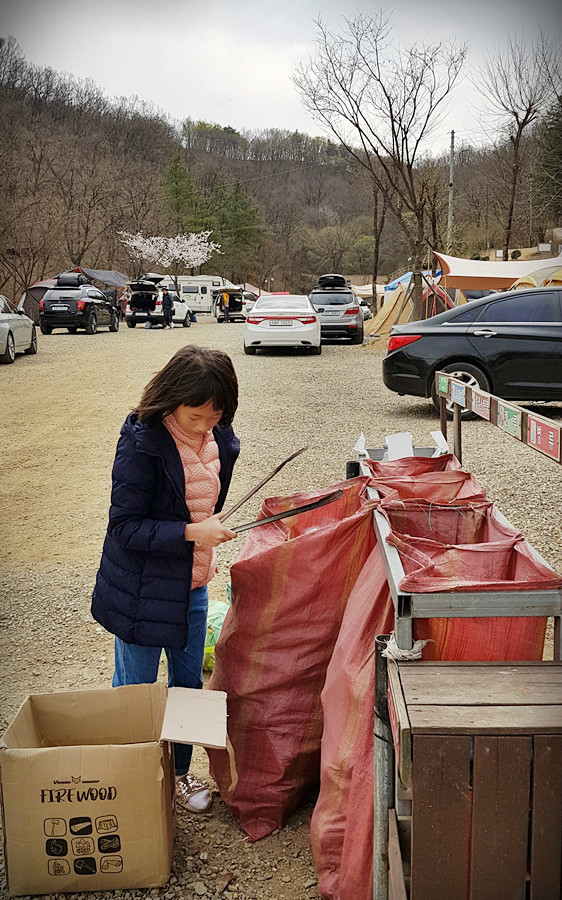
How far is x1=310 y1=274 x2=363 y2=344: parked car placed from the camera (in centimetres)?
2170

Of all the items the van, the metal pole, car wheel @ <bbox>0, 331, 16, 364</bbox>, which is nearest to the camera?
the metal pole

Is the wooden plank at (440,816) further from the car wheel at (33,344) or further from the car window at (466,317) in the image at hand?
the car wheel at (33,344)

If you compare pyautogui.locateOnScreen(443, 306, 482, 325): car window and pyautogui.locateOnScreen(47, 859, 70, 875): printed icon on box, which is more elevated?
pyautogui.locateOnScreen(443, 306, 482, 325): car window

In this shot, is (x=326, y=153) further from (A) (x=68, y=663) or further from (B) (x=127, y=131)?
(A) (x=68, y=663)

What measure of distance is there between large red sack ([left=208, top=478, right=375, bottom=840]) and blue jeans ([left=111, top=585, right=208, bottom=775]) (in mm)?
124

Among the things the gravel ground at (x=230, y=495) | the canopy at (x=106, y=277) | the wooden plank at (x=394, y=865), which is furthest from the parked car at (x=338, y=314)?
the canopy at (x=106, y=277)

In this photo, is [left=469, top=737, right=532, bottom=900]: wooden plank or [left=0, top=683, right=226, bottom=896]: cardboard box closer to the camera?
[left=469, top=737, right=532, bottom=900]: wooden plank

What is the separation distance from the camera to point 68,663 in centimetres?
386

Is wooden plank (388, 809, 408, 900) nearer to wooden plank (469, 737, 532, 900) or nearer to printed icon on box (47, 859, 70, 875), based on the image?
wooden plank (469, 737, 532, 900)

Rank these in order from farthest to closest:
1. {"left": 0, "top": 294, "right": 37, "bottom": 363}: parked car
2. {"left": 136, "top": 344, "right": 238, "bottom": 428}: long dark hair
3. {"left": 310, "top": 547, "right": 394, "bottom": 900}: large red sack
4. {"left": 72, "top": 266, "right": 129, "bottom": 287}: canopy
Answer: {"left": 72, "top": 266, "right": 129, "bottom": 287}: canopy < {"left": 0, "top": 294, "right": 37, "bottom": 363}: parked car < {"left": 136, "top": 344, "right": 238, "bottom": 428}: long dark hair < {"left": 310, "top": 547, "right": 394, "bottom": 900}: large red sack

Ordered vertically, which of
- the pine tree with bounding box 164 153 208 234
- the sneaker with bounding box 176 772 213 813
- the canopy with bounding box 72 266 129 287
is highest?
the pine tree with bounding box 164 153 208 234

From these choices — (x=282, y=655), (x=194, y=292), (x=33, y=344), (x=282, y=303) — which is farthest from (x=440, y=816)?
(x=194, y=292)

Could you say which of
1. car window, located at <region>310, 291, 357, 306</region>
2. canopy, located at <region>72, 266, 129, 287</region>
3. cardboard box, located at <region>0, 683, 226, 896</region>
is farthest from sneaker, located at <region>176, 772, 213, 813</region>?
canopy, located at <region>72, 266, 129, 287</region>

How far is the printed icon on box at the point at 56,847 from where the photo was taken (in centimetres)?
229
